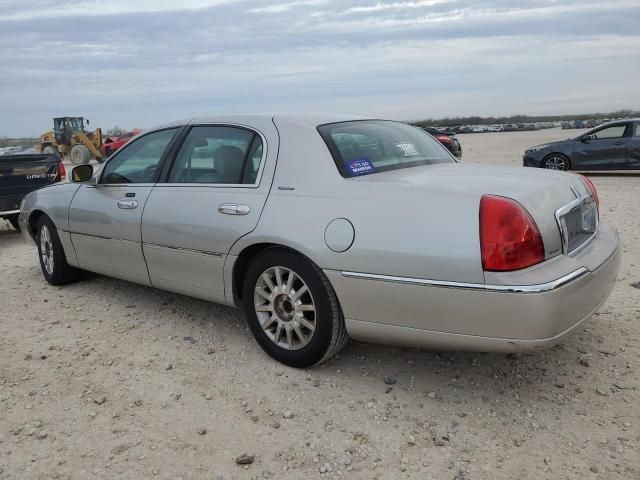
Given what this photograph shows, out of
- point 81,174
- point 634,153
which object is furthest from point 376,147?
point 634,153

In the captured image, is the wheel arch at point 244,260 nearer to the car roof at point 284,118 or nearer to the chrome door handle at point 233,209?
the chrome door handle at point 233,209

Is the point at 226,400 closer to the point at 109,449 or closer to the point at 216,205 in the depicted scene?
the point at 109,449

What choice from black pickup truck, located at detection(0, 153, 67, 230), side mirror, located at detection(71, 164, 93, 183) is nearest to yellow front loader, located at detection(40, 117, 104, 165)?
black pickup truck, located at detection(0, 153, 67, 230)

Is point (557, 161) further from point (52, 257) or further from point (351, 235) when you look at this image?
point (351, 235)

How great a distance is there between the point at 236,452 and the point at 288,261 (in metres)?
1.08

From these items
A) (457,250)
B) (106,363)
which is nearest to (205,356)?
(106,363)

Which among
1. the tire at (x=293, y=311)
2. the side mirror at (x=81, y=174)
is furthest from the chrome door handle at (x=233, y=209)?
the side mirror at (x=81, y=174)

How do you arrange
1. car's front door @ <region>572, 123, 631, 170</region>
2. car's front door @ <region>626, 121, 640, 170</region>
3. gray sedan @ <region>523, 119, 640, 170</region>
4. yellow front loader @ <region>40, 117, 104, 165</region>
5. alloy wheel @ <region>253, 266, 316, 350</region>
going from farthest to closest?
yellow front loader @ <region>40, 117, 104, 165</region> → car's front door @ <region>572, 123, 631, 170</region> → gray sedan @ <region>523, 119, 640, 170</region> → car's front door @ <region>626, 121, 640, 170</region> → alloy wheel @ <region>253, 266, 316, 350</region>

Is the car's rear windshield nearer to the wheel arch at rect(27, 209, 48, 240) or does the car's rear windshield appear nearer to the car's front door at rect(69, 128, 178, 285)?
the car's front door at rect(69, 128, 178, 285)

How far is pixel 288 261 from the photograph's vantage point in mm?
3307

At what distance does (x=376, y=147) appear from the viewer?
11.9 ft

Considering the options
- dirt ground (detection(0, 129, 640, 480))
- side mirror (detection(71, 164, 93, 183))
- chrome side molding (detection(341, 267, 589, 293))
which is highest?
side mirror (detection(71, 164, 93, 183))

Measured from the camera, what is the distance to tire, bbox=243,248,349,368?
126 inches

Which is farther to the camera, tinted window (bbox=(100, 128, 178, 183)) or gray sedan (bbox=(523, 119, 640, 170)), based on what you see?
gray sedan (bbox=(523, 119, 640, 170))
